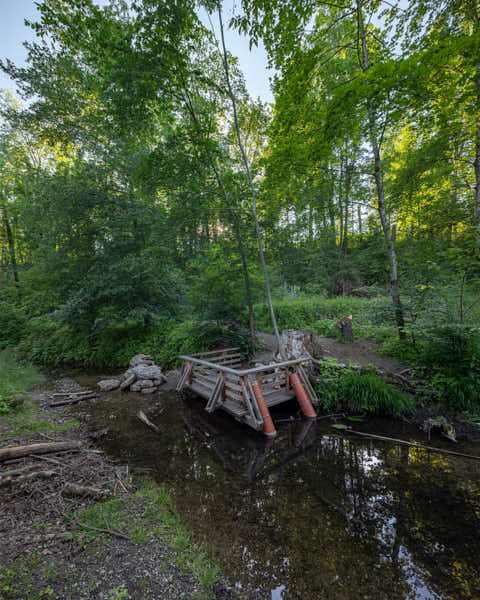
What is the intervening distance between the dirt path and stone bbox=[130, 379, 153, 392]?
370cm

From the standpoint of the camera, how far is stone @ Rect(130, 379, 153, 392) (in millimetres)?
7402

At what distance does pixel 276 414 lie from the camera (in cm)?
576

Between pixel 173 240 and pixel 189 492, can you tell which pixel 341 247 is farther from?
pixel 189 492

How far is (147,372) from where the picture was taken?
794 cm

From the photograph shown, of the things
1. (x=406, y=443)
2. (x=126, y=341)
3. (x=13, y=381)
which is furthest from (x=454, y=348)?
(x=13, y=381)

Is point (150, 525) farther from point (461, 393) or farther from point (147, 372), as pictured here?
point (147, 372)

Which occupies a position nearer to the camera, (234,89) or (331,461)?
(331,461)

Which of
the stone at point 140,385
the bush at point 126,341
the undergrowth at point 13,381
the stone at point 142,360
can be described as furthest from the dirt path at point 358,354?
the undergrowth at point 13,381

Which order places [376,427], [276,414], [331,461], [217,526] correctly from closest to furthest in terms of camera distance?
[217,526] → [331,461] → [376,427] → [276,414]

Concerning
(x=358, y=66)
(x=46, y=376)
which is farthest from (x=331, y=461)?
(x=46, y=376)

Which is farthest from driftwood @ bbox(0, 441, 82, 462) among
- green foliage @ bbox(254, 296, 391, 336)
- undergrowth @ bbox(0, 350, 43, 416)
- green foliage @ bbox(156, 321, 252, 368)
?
green foliage @ bbox(254, 296, 391, 336)

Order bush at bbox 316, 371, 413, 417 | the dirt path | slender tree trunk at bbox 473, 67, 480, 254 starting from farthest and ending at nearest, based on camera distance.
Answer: the dirt path
bush at bbox 316, 371, 413, 417
slender tree trunk at bbox 473, 67, 480, 254

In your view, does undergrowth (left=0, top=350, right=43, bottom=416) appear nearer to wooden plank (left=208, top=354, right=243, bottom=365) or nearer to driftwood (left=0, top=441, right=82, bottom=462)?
driftwood (left=0, top=441, right=82, bottom=462)

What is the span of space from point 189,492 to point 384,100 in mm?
8190
